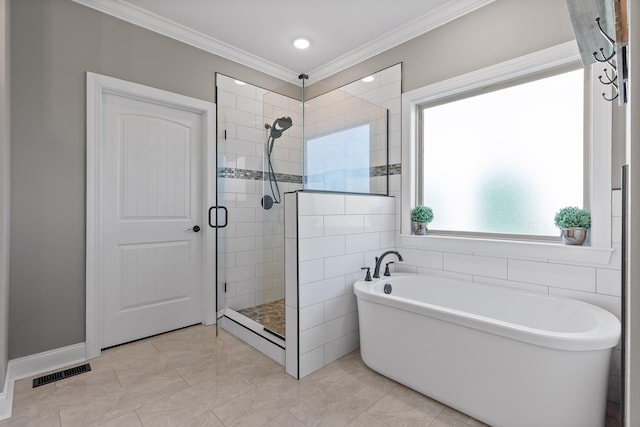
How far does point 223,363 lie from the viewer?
2.21 m

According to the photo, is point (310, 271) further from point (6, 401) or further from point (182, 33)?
point (182, 33)

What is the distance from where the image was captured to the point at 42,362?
2092 mm

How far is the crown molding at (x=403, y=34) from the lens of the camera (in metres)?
2.34

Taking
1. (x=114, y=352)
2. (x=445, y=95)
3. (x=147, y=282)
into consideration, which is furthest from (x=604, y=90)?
(x=114, y=352)

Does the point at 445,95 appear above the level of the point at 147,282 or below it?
above

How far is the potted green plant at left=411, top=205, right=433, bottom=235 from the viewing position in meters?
2.58

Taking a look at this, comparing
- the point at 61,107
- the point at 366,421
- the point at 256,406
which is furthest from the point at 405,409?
the point at 61,107

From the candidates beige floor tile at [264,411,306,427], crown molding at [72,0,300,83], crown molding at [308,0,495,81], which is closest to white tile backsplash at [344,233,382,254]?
beige floor tile at [264,411,306,427]

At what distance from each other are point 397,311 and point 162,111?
248cm

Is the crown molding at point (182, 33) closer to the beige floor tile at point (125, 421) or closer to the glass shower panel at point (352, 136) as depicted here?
the glass shower panel at point (352, 136)

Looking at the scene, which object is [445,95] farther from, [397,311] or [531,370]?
[531,370]

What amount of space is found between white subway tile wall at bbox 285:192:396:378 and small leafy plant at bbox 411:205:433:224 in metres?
0.33

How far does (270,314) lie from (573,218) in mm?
2137

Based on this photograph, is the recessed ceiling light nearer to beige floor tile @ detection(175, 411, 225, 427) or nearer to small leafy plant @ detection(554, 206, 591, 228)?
small leafy plant @ detection(554, 206, 591, 228)
